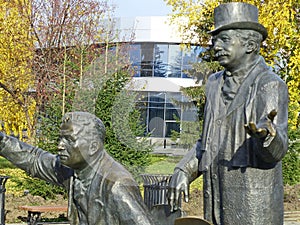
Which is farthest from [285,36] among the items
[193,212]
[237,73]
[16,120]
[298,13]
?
[237,73]

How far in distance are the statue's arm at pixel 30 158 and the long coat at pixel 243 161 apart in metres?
0.94

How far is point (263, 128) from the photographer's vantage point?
3.21 meters

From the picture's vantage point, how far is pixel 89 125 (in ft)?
11.7

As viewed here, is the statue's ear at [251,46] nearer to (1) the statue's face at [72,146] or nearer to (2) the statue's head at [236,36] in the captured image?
(2) the statue's head at [236,36]

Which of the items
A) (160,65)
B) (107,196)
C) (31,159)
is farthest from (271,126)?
(160,65)

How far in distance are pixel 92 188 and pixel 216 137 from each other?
88cm

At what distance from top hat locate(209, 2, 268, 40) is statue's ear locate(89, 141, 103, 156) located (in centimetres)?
104

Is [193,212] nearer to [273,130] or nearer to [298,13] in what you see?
[298,13]

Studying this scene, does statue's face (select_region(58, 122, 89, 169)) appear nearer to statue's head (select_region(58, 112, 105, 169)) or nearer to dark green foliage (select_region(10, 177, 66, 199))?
statue's head (select_region(58, 112, 105, 169))

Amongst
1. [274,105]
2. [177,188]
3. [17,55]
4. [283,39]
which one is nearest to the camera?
[274,105]

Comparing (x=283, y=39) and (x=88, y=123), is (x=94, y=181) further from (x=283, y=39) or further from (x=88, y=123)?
(x=283, y=39)

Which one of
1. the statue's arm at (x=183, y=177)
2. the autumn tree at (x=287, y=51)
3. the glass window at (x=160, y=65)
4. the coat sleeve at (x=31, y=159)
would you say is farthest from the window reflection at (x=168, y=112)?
the autumn tree at (x=287, y=51)

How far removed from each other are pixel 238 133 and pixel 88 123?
0.93m

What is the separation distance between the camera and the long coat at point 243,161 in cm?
384
